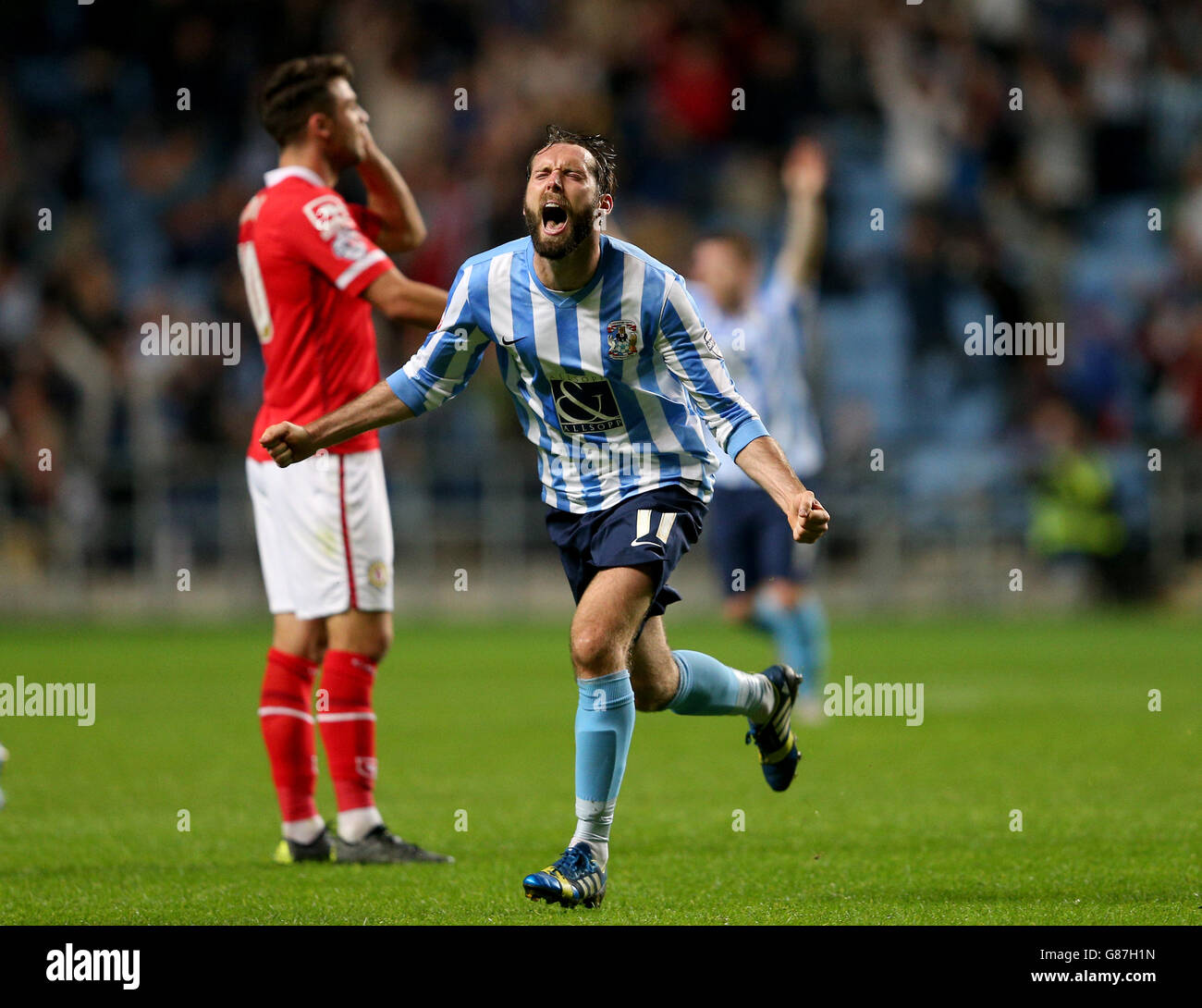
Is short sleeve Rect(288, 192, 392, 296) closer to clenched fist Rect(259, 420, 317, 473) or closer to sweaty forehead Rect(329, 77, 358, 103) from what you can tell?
sweaty forehead Rect(329, 77, 358, 103)

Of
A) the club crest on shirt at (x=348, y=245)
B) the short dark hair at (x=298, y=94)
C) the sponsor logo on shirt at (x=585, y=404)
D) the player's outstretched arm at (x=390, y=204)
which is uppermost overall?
the short dark hair at (x=298, y=94)

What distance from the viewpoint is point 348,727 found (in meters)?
5.91

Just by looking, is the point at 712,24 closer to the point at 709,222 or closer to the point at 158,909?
the point at 709,222

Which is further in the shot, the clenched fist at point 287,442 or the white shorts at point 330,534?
the white shorts at point 330,534

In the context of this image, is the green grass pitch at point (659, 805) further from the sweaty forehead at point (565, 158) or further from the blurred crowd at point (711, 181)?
the blurred crowd at point (711, 181)

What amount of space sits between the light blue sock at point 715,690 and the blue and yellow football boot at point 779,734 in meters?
0.07

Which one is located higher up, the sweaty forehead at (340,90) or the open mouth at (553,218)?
the sweaty forehead at (340,90)

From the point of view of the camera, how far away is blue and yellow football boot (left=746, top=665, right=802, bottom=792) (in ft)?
19.5

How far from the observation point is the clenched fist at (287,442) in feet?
15.9

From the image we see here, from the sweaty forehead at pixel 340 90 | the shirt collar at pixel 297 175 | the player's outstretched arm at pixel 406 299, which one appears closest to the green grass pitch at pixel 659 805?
the player's outstretched arm at pixel 406 299

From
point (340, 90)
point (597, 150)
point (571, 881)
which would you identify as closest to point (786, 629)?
point (340, 90)

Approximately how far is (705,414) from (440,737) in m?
4.90

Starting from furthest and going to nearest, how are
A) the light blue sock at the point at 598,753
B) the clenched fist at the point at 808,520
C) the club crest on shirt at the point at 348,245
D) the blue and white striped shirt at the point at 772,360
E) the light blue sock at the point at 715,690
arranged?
the blue and white striped shirt at the point at 772,360, the club crest on shirt at the point at 348,245, the light blue sock at the point at 715,690, the light blue sock at the point at 598,753, the clenched fist at the point at 808,520
